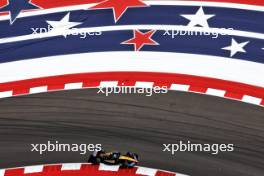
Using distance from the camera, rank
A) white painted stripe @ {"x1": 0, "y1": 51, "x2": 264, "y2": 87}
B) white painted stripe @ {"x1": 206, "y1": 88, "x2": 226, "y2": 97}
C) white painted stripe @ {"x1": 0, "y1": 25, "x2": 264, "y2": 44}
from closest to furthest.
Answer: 1. white painted stripe @ {"x1": 206, "y1": 88, "x2": 226, "y2": 97}
2. white painted stripe @ {"x1": 0, "y1": 51, "x2": 264, "y2": 87}
3. white painted stripe @ {"x1": 0, "y1": 25, "x2": 264, "y2": 44}

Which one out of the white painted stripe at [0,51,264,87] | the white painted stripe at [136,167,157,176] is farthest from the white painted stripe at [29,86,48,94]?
the white painted stripe at [136,167,157,176]

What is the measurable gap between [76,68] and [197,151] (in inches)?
109

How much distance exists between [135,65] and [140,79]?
0.30 m

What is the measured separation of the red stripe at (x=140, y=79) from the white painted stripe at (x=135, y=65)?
8 cm

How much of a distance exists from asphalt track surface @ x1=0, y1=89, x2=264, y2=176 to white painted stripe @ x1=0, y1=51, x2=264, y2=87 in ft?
1.51

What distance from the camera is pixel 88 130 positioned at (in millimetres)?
8172

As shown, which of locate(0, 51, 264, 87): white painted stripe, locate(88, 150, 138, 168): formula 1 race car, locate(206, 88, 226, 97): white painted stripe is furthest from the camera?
locate(0, 51, 264, 87): white painted stripe

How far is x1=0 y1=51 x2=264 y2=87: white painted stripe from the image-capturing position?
833 cm

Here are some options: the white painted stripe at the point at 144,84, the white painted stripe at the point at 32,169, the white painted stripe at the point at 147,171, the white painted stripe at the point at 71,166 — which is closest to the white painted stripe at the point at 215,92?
the white painted stripe at the point at 144,84

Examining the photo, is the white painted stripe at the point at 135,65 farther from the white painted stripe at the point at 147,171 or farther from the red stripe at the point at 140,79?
the white painted stripe at the point at 147,171

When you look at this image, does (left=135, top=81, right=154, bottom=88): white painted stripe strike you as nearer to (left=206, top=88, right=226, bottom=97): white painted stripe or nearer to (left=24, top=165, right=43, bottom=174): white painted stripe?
(left=206, top=88, right=226, bottom=97): white painted stripe

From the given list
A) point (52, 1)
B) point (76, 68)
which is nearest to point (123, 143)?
point (76, 68)

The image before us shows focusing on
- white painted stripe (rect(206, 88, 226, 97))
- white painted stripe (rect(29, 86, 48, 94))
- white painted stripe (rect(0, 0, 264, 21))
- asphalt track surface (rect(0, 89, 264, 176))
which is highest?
white painted stripe (rect(0, 0, 264, 21))

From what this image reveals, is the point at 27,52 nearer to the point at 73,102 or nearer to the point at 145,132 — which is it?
the point at 73,102
